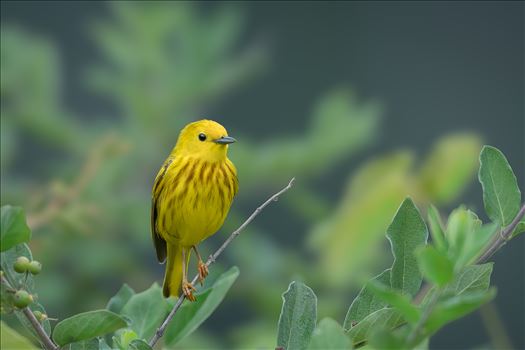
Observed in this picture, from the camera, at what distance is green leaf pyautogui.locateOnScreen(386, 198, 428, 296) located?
0.99 metres

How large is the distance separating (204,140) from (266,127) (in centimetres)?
418

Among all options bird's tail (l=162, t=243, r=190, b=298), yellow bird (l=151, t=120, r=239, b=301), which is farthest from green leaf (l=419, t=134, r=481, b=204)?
bird's tail (l=162, t=243, r=190, b=298)

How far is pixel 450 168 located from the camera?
2.12 m

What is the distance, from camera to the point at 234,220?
377 centimetres

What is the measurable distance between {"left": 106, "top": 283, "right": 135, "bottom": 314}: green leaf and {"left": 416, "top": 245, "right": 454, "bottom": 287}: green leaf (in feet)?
1.62

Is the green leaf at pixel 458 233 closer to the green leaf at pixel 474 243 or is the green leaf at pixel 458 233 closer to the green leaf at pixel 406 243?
the green leaf at pixel 474 243

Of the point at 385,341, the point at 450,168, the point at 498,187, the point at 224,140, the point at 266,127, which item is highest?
the point at 266,127

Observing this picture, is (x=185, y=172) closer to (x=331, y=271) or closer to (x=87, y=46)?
(x=331, y=271)

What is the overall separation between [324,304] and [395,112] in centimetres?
348

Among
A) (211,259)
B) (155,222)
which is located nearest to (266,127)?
(155,222)

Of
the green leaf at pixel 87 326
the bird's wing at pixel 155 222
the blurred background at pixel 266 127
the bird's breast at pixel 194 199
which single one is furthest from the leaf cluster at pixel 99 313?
the bird's wing at pixel 155 222

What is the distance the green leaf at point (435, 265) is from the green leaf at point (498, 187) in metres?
0.22

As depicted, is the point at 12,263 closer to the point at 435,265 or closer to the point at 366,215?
the point at 435,265

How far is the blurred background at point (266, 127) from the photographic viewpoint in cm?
233
